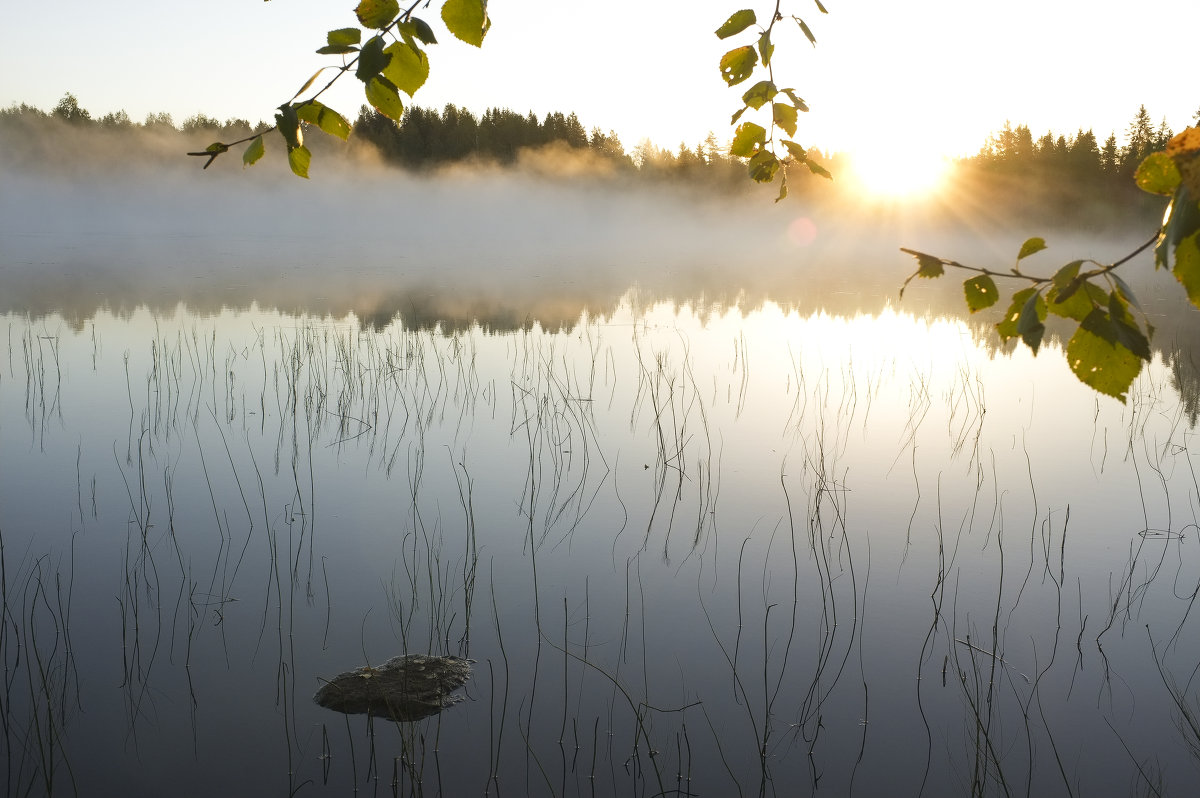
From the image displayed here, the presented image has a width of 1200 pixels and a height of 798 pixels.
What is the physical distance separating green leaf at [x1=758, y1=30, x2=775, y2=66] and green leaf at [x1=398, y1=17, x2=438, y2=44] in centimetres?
103

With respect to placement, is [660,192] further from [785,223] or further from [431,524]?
[431,524]

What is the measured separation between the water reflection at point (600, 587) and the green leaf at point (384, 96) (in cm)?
180

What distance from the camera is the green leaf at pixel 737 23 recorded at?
2.19 m

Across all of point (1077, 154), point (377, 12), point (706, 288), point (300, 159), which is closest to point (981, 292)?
point (377, 12)

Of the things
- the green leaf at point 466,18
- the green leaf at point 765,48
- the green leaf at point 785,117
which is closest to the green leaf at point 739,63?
the green leaf at point 765,48

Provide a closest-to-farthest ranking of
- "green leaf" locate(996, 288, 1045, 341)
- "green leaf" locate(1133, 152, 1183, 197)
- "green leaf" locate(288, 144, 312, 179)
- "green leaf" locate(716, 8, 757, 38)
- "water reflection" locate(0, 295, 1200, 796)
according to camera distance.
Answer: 1. "green leaf" locate(1133, 152, 1183, 197)
2. "green leaf" locate(996, 288, 1045, 341)
3. "green leaf" locate(288, 144, 312, 179)
4. "green leaf" locate(716, 8, 757, 38)
5. "water reflection" locate(0, 295, 1200, 796)

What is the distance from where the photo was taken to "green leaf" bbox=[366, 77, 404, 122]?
5.30ft

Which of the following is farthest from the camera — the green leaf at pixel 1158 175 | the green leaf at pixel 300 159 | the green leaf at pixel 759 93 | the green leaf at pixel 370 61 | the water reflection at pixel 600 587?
the water reflection at pixel 600 587

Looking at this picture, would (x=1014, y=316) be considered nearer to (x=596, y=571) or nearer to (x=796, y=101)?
(x=796, y=101)

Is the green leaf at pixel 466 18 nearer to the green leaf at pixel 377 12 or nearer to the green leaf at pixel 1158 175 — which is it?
the green leaf at pixel 377 12

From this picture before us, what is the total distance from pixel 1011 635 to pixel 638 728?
1.63 metres

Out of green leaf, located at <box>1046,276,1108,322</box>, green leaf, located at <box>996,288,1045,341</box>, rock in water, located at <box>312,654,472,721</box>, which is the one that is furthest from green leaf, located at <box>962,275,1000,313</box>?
rock in water, located at <box>312,654,472,721</box>

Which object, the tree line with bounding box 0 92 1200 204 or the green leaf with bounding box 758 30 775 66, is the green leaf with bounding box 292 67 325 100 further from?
the tree line with bounding box 0 92 1200 204

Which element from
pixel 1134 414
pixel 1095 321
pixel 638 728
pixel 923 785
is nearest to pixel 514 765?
pixel 638 728
